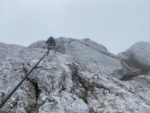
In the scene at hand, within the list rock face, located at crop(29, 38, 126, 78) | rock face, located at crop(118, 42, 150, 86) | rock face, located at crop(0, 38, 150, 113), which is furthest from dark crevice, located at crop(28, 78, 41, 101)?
rock face, located at crop(118, 42, 150, 86)

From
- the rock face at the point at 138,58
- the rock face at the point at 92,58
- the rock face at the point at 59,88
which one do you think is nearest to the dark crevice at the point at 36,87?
the rock face at the point at 59,88

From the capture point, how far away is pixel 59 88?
19.0m

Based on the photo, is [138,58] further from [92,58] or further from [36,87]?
[36,87]

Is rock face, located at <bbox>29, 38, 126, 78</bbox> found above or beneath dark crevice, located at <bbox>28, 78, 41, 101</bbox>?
beneath

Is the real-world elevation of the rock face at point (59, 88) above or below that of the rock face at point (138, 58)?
above

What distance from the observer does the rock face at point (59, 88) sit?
17.7 m

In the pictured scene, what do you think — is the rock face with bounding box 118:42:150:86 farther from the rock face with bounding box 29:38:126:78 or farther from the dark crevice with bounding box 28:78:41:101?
the dark crevice with bounding box 28:78:41:101

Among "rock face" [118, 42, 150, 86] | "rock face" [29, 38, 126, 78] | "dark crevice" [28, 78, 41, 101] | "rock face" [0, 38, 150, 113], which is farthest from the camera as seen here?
"rock face" [118, 42, 150, 86]

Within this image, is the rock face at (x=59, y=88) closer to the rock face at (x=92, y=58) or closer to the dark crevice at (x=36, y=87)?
the dark crevice at (x=36, y=87)

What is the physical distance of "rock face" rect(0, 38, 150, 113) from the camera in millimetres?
17703

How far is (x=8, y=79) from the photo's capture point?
61.7 ft

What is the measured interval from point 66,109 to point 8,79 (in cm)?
354

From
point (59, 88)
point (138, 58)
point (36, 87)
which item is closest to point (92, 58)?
point (138, 58)

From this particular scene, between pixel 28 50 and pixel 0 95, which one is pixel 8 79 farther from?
pixel 28 50
